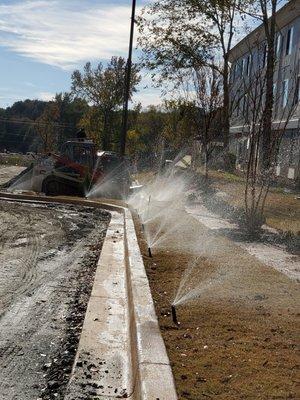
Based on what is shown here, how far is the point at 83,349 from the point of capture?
4.65 m

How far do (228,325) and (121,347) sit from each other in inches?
36.6

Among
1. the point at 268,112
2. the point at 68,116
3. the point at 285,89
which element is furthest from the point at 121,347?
Answer: the point at 68,116

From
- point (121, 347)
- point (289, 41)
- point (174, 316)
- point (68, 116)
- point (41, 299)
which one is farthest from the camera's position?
point (68, 116)

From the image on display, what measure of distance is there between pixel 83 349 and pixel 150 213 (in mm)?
10667

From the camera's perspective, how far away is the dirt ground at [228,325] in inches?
147

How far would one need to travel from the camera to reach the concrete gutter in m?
3.81

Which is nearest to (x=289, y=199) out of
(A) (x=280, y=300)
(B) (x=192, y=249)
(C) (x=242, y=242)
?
(C) (x=242, y=242)

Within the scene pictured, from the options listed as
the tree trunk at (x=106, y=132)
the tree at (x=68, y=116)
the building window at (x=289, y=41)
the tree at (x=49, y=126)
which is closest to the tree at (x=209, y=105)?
the building window at (x=289, y=41)

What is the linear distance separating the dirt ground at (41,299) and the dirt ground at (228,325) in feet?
2.69

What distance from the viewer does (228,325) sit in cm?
502

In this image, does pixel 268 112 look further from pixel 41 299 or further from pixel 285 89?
pixel 285 89

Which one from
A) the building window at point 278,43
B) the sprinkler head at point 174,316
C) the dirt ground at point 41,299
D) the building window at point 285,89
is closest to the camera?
the dirt ground at point 41,299

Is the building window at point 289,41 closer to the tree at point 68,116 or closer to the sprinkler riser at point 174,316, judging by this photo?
the sprinkler riser at point 174,316

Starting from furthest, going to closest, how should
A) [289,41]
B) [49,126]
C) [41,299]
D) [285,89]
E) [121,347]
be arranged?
1. [49,126]
2. [289,41]
3. [285,89]
4. [41,299]
5. [121,347]
